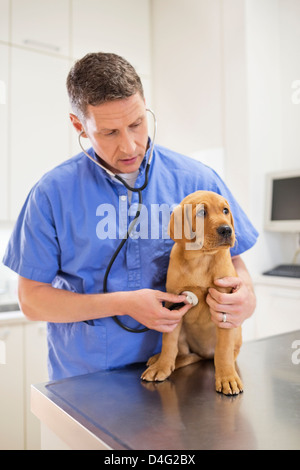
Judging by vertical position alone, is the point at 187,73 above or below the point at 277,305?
above

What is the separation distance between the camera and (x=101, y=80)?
0.88 meters

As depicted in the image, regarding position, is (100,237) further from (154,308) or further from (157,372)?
(157,372)

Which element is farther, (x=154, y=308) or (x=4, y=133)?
(x=4, y=133)

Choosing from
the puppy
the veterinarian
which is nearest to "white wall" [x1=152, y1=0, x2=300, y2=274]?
the veterinarian

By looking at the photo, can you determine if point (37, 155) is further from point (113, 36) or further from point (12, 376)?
point (12, 376)

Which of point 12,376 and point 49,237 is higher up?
point 49,237

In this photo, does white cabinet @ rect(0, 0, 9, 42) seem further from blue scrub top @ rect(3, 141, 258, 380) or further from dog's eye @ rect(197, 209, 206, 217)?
dog's eye @ rect(197, 209, 206, 217)

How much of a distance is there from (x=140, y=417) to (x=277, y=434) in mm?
233

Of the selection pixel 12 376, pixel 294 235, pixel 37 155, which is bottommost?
pixel 12 376

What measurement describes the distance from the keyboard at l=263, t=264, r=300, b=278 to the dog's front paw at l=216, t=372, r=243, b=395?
5.31 ft

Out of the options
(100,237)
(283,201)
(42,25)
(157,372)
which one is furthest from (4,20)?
(157,372)

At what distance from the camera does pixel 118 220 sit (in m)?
1.01
